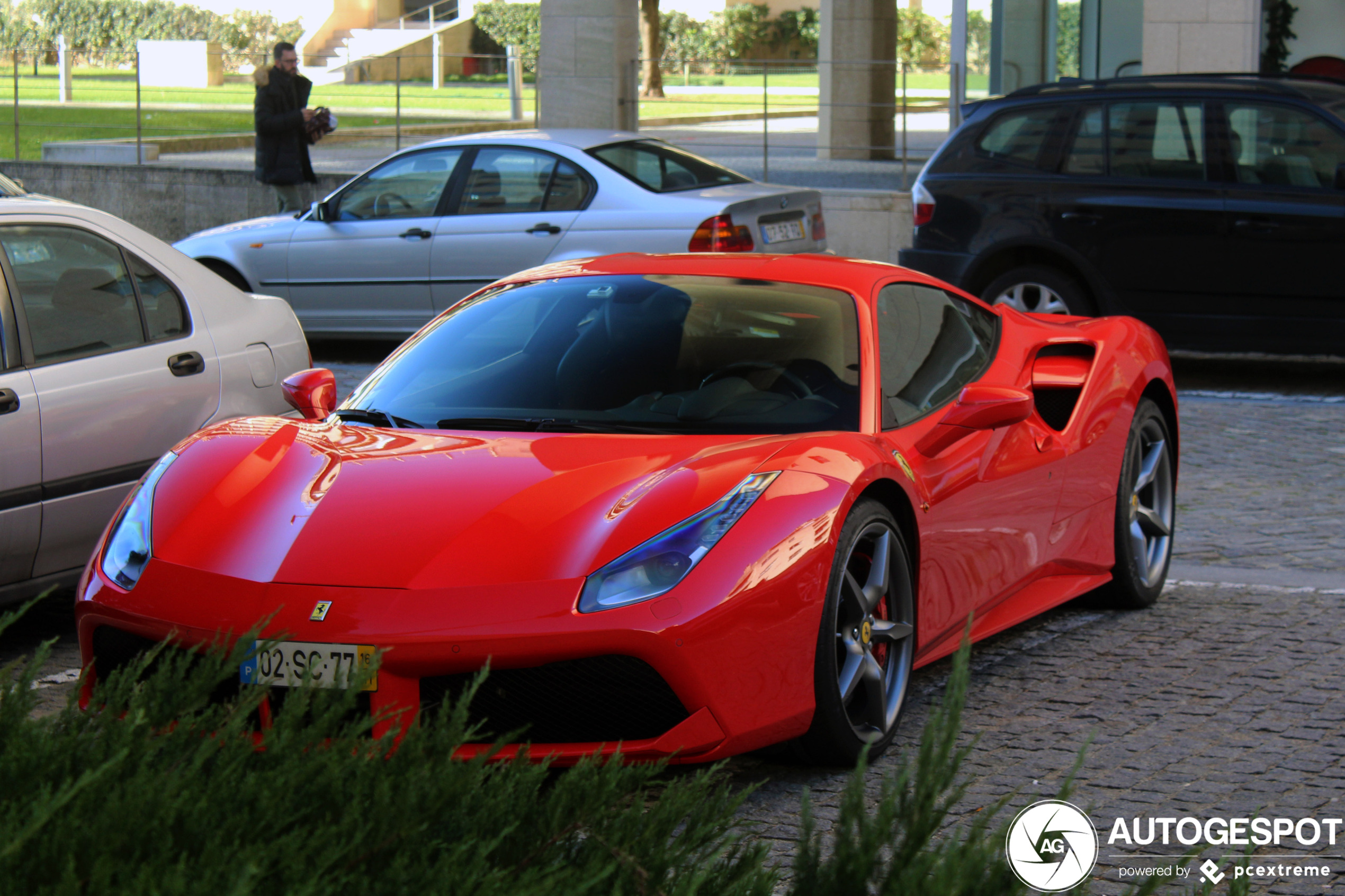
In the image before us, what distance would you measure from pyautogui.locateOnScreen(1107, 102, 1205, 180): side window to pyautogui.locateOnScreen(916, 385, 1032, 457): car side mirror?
613cm

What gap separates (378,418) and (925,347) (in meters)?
1.66

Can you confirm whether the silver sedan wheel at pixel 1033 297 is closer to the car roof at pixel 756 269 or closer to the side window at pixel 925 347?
the side window at pixel 925 347

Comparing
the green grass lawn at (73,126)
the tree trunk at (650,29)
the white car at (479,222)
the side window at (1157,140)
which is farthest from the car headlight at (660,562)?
the tree trunk at (650,29)

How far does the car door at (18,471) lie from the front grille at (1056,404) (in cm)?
316

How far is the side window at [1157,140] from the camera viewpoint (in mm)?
10211

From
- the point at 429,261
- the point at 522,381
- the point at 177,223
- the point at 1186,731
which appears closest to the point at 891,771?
the point at 1186,731

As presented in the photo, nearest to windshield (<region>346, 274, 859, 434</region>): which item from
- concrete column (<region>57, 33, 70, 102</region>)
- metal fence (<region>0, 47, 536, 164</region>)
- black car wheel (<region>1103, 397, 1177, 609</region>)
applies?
black car wheel (<region>1103, 397, 1177, 609</region>)

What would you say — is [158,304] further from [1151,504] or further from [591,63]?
[591,63]

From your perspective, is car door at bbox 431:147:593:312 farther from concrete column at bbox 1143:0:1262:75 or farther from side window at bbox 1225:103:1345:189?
concrete column at bbox 1143:0:1262:75

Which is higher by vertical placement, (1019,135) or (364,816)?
(1019,135)

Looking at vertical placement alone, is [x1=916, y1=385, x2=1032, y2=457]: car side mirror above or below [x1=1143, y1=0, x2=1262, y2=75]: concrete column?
below

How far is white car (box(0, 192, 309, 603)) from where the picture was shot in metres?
5.01

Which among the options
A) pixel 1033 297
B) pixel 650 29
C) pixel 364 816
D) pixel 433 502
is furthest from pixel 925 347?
pixel 650 29

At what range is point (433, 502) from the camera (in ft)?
12.7
